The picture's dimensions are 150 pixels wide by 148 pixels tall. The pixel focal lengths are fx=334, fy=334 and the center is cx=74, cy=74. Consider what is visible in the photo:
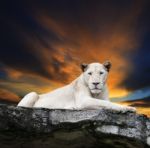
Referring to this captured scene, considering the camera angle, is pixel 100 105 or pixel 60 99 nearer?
pixel 100 105

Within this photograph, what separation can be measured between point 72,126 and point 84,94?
238 cm

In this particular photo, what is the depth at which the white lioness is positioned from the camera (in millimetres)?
8180

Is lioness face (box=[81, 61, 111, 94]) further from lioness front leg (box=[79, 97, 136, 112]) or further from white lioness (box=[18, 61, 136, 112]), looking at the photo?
lioness front leg (box=[79, 97, 136, 112])

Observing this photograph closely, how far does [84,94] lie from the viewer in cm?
850

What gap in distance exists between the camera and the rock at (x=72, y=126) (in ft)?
20.0

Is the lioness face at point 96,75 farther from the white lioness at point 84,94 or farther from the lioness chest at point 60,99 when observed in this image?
the lioness chest at point 60,99

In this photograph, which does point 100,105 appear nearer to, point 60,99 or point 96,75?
point 96,75

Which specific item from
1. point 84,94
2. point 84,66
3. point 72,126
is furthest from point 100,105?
point 72,126

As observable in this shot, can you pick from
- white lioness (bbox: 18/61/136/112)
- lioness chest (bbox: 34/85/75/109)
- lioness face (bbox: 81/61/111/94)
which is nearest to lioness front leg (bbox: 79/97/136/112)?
white lioness (bbox: 18/61/136/112)

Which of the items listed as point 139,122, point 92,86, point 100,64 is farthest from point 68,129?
point 100,64

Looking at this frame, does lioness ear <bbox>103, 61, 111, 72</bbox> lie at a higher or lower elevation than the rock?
higher

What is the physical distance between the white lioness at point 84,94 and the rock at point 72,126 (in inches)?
49.4

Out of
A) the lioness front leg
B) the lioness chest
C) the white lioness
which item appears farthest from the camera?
the lioness chest

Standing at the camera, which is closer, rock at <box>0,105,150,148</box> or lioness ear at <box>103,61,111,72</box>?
rock at <box>0,105,150,148</box>
